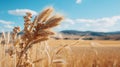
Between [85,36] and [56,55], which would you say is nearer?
[56,55]

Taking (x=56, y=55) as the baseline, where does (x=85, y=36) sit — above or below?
above

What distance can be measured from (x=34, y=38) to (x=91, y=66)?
3214 mm

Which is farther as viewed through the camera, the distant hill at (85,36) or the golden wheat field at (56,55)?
the distant hill at (85,36)

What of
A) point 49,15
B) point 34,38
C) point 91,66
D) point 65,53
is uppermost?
point 49,15

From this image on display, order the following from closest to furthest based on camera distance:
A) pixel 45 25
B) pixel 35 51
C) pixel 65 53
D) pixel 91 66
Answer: pixel 45 25 < pixel 35 51 < pixel 65 53 < pixel 91 66

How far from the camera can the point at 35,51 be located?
219 centimetres

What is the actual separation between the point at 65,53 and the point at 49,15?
1.60 metres

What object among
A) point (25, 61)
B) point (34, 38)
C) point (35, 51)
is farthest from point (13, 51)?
point (35, 51)

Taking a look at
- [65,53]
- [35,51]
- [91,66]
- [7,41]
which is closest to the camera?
[7,41]

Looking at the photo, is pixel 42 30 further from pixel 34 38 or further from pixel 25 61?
pixel 25 61

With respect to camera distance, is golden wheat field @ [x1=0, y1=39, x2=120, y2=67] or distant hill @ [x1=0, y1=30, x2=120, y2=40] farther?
distant hill @ [x1=0, y1=30, x2=120, y2=40]

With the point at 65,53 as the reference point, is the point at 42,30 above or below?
above

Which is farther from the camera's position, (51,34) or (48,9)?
(48,9)

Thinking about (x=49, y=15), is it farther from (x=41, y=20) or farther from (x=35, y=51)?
(x=35, y=51)
